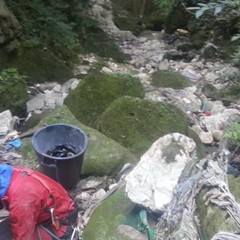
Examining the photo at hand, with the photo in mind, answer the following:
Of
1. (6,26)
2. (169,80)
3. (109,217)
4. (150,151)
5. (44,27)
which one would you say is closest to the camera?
(109,217)

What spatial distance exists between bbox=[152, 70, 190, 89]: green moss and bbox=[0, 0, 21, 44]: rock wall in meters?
2.15

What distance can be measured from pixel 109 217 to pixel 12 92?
2.21m

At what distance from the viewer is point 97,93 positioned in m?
4.65

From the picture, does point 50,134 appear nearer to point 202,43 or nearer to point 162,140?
point 162,140

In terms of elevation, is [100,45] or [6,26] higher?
[6,26]

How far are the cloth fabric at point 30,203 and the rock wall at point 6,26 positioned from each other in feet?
9.63

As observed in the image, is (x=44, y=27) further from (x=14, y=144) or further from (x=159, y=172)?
(x=159, y=172)

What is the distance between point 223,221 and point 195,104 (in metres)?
3.21

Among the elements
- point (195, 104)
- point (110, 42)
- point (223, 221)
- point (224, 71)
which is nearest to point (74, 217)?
point (223, 221)

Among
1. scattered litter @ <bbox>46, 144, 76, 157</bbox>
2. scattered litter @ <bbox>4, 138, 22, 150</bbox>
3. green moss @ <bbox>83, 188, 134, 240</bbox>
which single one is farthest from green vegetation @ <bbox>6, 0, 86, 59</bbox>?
green moss @ <bbox>83, 188, 134, 240</bbox>

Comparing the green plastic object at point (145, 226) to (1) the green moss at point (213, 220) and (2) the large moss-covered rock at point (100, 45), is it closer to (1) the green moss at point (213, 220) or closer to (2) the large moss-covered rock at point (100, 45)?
(1) the green moss at point (213, 220)

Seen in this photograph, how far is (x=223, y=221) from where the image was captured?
93.7 inches

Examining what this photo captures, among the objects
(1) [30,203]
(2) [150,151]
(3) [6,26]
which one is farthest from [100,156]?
(3) [6,26]

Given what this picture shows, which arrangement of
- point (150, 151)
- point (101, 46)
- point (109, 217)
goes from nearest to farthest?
point (109, 217)
point (150, 151)
point (101, 46)
